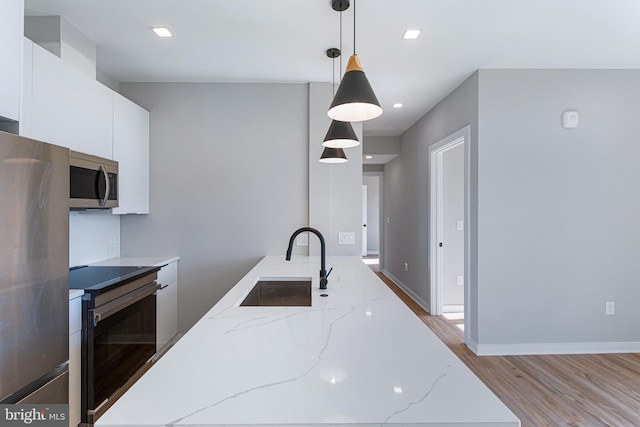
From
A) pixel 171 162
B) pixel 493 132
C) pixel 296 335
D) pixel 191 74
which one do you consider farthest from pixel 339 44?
pixel 296 335

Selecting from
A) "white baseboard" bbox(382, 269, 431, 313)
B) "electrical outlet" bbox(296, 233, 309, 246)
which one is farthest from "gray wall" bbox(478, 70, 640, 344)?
"electrical outlet" bbox(296, 233, 309, 246)

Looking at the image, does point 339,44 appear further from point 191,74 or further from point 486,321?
point 486,321

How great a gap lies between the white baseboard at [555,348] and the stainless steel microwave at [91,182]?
322 cm

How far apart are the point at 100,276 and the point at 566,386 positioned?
336 cm

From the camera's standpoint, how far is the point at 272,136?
3111mm

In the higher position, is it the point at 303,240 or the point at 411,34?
the point at 411,34

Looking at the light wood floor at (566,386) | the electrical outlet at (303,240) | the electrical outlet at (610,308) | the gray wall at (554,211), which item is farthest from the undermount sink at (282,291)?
the electrical outlet at (610,308)

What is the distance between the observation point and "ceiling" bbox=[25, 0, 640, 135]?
199 centimetres

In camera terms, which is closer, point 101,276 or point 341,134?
point 341,134

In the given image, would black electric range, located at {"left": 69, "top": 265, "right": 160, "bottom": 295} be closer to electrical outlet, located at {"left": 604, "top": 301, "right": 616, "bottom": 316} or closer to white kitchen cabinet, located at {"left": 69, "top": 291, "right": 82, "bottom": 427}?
white kitchen cabinet, located at {"left": 69, "top": 291, "right": 82, "bottom": 427}

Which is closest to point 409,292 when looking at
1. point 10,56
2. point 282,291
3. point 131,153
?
point 282,291

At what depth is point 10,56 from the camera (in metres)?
1.44

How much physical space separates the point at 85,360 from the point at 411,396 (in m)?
1.86

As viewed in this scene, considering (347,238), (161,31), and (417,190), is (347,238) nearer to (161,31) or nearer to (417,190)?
(417,190)
